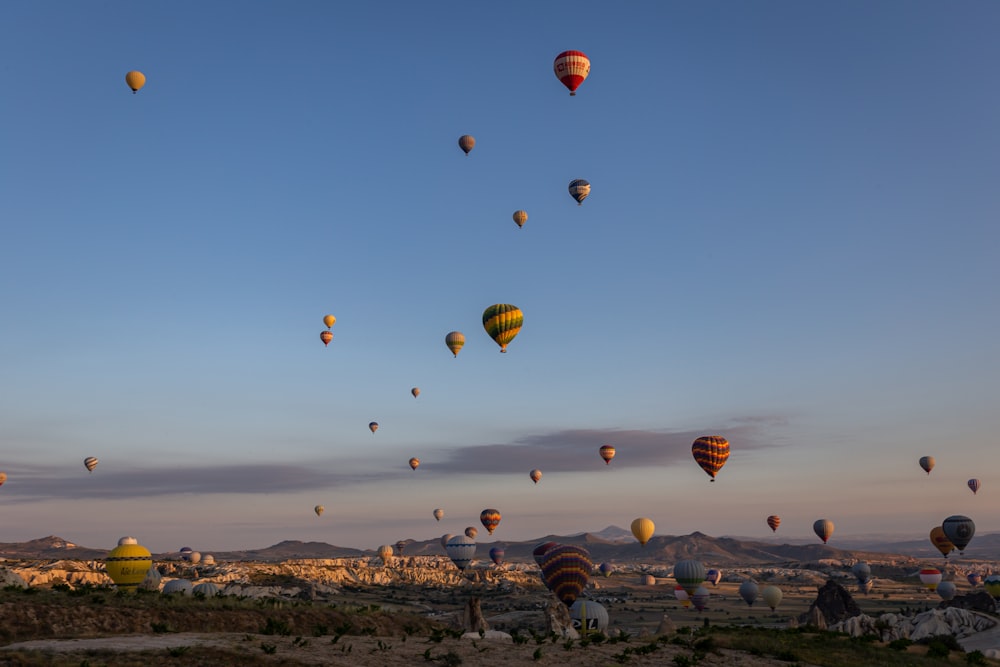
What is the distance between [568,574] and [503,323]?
1053 inches

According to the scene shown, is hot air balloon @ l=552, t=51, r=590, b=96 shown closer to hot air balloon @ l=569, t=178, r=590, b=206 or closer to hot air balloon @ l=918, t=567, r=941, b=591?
hot air balloon @ l=569, t=178, r=590, b=206

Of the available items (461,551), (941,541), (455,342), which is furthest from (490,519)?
(941,541)

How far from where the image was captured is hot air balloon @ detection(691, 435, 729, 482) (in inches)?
3246

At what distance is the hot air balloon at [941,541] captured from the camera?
110062 millimetres

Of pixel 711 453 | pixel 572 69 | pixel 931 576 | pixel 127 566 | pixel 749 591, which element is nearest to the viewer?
pixel 127 566

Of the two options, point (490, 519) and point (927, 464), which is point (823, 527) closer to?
point (927, 464)

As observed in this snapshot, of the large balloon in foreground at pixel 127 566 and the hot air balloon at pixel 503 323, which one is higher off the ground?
the hot air balloon at pixel 503 323

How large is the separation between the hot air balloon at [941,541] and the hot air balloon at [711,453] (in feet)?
150

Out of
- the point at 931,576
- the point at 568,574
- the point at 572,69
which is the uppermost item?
the point at 572,69

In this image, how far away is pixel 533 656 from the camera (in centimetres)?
3095

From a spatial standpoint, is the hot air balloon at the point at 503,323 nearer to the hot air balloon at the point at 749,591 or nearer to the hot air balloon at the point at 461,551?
the hot air balloon at the point at 461,551

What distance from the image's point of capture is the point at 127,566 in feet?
167

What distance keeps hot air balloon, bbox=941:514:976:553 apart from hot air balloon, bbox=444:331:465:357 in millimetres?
65750

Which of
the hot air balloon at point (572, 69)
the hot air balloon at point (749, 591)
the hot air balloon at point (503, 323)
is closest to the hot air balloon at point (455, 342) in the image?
the hot air balloon at point (503, 323)
